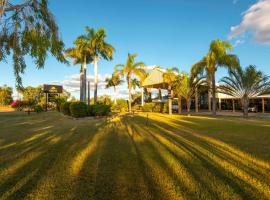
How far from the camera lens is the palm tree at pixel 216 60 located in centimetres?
2030

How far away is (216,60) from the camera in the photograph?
21.0 m

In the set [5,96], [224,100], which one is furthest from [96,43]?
[5,96]

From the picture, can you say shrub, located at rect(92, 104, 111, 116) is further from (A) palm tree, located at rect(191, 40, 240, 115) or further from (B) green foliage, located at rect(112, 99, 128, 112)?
(B) green foliage, located at rect(112, 99, 128, 112)

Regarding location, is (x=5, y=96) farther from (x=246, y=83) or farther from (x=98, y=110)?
(x=246, y=83)

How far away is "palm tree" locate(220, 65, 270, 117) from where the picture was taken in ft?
61.7

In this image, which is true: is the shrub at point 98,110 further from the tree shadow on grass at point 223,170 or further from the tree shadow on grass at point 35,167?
the tree shadow on grass at point 223,170

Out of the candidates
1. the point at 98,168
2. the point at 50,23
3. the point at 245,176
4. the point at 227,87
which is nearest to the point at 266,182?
the point at 245,176

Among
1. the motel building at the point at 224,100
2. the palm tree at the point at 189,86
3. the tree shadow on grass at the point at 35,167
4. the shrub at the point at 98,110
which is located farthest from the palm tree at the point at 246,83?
the tree shadow on grass at the point at 35,167

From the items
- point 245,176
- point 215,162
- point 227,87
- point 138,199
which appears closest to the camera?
point 138,199

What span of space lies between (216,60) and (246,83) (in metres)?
3.93

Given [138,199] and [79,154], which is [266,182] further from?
[79,154]

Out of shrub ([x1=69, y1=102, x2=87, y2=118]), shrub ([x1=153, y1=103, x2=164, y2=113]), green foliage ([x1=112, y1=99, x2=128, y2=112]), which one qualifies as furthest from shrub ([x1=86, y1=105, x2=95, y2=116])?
green foliage ([x1=112, y1=99, x2=128, y2=112])

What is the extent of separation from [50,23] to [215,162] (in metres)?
5.97

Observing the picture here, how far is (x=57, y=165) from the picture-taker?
4.75 m
